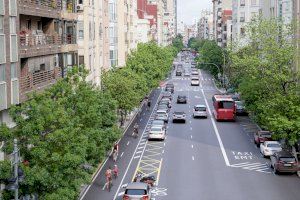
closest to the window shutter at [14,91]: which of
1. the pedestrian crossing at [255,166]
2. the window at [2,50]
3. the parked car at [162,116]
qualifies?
the window at [2,50]

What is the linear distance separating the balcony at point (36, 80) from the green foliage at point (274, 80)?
55.9 ft

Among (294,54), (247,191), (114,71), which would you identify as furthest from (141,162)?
(114,71)

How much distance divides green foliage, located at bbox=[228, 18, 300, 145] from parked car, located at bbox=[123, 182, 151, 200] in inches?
586

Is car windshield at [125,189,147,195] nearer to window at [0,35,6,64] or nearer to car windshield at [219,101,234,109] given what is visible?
window at [0,35,6,64]

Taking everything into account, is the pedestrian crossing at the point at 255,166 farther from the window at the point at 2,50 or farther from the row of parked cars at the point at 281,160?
the window at the point at 2,50

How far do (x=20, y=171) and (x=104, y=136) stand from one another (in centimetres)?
1031

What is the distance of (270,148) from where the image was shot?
53.6 m

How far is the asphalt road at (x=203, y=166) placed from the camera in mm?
41406

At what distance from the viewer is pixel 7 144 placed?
28.9 meters

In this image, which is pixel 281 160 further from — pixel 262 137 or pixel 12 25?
pixel 12 25

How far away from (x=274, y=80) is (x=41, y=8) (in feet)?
74.3

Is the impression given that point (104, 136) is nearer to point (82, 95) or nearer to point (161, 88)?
point (82, 95)

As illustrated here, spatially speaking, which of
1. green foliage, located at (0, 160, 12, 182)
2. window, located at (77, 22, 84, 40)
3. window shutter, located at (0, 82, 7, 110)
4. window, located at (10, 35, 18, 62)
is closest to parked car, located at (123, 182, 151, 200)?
window shutter, located at (0, 82, 7, 110)

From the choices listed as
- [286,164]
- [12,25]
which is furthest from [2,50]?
[286,164]
